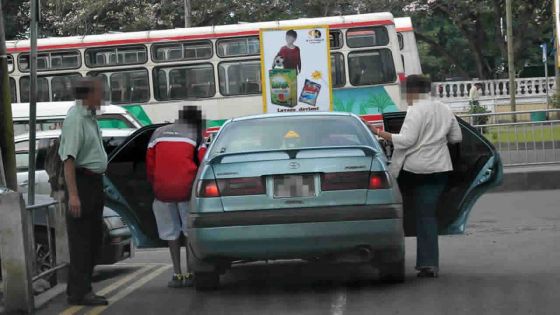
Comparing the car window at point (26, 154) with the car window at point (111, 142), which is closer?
the car window at point (111, 142)

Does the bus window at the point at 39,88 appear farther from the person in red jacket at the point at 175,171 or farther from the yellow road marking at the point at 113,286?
the person in red jacket at the point at 175,171

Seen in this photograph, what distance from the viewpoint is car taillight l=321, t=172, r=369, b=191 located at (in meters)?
8.40

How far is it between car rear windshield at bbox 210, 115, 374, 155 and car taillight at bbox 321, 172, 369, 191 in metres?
0.52

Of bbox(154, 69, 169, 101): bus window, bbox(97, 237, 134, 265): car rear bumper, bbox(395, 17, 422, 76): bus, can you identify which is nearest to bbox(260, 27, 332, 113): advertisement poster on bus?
bbox(154, 69, 169, 101): bus window

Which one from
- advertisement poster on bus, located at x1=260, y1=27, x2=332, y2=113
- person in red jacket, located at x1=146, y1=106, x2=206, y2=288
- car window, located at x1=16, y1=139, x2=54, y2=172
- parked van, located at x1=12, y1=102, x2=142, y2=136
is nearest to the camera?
person in red jacket, located at x1=146, y1=106, x2=206, y2=288

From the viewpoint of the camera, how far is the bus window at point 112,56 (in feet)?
79.8

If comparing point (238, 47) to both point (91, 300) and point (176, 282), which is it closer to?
point (176, 282)

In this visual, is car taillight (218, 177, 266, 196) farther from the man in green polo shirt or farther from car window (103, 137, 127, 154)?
car window (103, 137, 127, 154)

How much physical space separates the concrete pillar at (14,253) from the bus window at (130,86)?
16.3 m

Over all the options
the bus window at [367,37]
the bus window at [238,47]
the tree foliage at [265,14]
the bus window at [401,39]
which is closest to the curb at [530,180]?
the bus window at [367,37]

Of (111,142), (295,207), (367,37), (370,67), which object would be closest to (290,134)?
(295,207)

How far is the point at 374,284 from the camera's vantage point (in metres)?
9.30

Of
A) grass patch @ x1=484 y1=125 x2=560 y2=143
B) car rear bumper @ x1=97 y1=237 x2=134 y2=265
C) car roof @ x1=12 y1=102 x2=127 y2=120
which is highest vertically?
car roof @ x1=12 y1=102 x2=127 y2=120

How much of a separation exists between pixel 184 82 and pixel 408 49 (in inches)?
214
